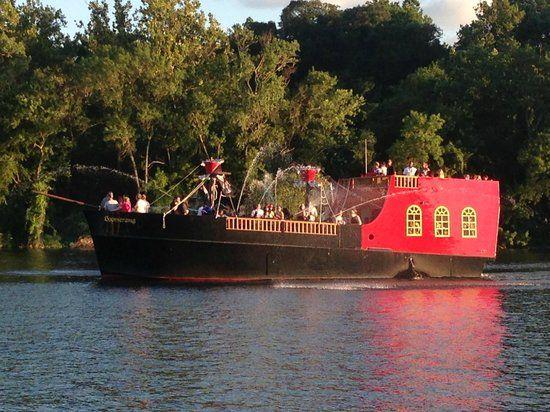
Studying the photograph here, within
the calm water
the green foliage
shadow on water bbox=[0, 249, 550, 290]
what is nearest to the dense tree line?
the green foliage

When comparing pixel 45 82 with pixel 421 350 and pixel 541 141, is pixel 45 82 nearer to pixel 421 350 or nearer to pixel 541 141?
pixel 541 141

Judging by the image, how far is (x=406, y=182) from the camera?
48906 millimetres

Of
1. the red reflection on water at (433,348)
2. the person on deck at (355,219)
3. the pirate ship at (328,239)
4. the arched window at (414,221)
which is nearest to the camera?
the red reflection on water at (433,348)

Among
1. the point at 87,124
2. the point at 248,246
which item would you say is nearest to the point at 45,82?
the point at 87,124

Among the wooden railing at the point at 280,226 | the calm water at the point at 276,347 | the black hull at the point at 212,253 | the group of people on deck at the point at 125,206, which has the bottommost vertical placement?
the calm water at the point at 276,347

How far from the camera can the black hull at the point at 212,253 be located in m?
45.2

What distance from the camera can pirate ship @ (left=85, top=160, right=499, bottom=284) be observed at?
45531 mm

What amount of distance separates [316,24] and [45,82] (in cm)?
3521

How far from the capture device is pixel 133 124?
77375mm

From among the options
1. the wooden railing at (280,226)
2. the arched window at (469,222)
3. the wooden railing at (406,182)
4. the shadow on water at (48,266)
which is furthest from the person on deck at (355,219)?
the shadow on water at (48,266)

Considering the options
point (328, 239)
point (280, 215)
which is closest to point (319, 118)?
point (280, 215)

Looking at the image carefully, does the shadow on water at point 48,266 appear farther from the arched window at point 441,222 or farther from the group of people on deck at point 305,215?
the arched window at point 441,222

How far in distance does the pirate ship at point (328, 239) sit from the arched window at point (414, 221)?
0.14ft

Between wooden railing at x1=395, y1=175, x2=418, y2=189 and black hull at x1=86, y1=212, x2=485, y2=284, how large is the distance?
2723 mm
